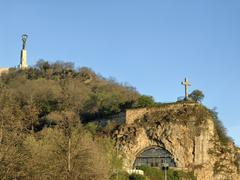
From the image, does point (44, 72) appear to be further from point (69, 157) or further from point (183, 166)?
point (69, 157)

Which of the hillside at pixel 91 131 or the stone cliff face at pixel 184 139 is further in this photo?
the stone cliff face at pixel 184 139

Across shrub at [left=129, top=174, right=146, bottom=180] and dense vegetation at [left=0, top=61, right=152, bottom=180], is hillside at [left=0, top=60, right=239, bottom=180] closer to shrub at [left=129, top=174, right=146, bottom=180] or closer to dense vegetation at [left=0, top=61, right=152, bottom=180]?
dense vegetation at [left=0, top=61, right=152, bottom=180]

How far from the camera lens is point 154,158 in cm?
5438

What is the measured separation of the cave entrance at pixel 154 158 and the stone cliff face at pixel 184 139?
413mm

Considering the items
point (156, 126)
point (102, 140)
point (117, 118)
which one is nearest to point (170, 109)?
point (156, 126)

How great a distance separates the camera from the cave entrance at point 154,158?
53719 millimetres

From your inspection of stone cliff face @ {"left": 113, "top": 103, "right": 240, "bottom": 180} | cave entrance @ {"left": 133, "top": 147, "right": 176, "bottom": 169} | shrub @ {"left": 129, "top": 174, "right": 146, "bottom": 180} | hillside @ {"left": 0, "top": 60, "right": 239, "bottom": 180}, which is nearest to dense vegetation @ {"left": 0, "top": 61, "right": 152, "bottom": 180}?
hillside @ {"left": 0, "top": 60, "right": 239, "bottom": 180}

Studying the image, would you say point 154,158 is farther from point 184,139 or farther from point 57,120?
point 57,120

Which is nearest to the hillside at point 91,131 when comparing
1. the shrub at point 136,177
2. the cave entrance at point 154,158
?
the cave entrance at point 154,158

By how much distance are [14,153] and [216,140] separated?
30.1 meters

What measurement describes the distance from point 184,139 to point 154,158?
3.60 metres

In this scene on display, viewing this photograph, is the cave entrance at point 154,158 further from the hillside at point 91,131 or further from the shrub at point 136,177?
the shrub at point 136,177

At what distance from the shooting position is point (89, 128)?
5678 centimetres

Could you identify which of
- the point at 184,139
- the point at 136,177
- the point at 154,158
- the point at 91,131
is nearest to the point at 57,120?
the point at 91,131
